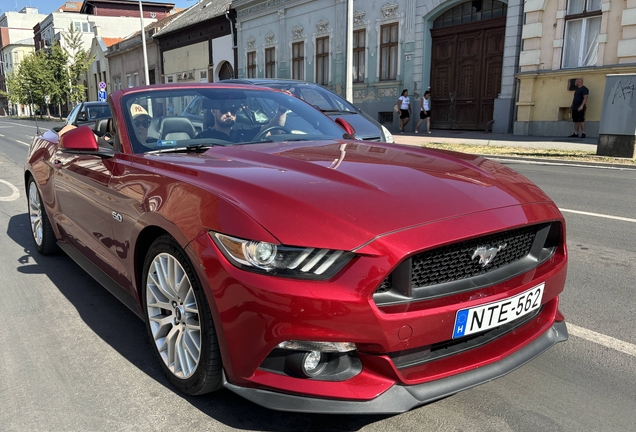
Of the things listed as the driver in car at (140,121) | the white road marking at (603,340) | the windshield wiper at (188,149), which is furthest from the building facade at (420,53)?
the white road marking at (603,340)

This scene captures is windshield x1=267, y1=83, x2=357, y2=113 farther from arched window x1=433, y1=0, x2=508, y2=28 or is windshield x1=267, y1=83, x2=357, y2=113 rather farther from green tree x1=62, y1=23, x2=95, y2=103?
green tree x1=62, y1=23, x2=95, y2=103

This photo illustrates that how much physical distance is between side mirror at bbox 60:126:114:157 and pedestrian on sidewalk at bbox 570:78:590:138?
15571mm

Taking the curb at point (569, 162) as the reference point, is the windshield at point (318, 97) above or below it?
above

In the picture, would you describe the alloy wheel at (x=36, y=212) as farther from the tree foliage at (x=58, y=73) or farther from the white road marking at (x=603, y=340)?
the tree foliage at (x=58, y=73)

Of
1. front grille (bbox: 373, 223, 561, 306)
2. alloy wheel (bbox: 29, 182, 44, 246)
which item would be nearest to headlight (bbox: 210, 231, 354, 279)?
front grille (bbox: 373, 223, 561, 306)

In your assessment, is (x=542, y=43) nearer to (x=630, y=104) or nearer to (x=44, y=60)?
(x=630, y=104)

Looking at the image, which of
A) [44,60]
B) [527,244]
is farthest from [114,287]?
[44,60]

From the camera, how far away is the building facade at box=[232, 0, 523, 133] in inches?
758

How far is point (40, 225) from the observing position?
5000mm

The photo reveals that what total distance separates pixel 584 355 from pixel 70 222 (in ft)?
11.6

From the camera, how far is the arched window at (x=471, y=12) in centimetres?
1935

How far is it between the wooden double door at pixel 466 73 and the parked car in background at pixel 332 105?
11.9m

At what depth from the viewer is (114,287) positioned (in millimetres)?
3305

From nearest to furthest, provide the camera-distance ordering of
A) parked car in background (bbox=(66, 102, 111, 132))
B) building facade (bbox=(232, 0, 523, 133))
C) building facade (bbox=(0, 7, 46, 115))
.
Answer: parked car in background (bbox=(66, 102, 111, 132)), building facade (bbox=(232, 0, 523, 133)), building facade (bbox=(0, 7, 46, 115))
